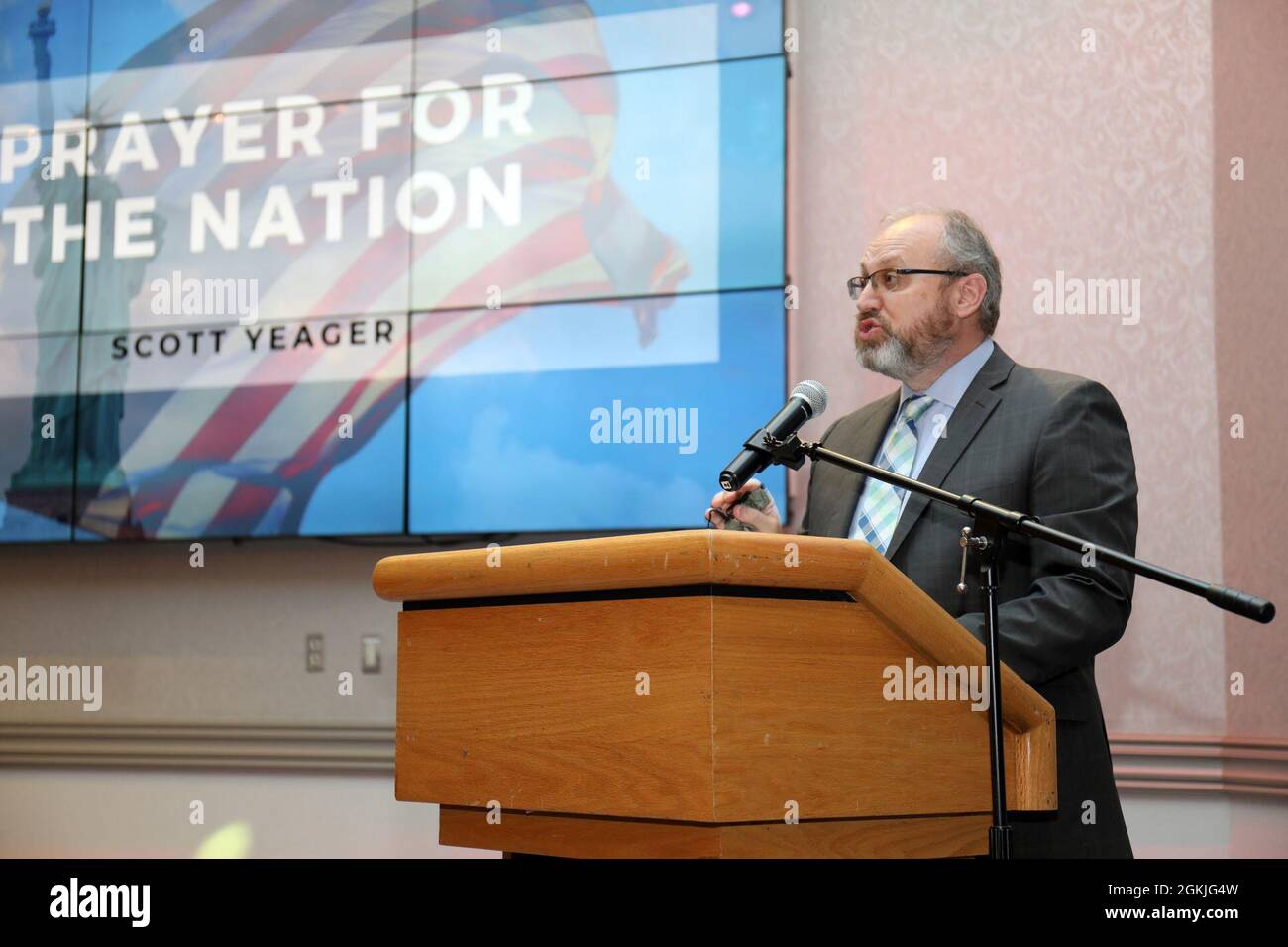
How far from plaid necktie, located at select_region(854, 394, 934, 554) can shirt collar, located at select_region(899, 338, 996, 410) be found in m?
0.02

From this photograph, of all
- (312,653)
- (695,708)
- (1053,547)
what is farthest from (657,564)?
(312,653)

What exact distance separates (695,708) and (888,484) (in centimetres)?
100

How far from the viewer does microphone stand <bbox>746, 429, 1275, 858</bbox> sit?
5.14 ft

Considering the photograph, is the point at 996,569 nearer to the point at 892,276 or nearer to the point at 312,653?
the point at 892,276

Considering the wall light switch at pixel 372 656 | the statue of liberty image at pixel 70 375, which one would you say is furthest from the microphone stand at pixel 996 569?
the statue of liberty image at pixel 70 375

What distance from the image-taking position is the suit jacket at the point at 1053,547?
79.6 inches

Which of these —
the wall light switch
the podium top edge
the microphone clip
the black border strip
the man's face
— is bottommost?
the wall light switch

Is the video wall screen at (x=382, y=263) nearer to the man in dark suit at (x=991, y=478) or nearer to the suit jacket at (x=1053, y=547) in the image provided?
the man in dark suit at (x=991, y=478)

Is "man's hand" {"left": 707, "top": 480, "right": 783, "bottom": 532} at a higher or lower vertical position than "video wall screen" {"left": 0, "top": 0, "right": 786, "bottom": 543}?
lower

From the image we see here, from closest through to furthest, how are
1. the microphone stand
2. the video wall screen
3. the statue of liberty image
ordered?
the microphone stand
the video wall screen
the statue of liberty image

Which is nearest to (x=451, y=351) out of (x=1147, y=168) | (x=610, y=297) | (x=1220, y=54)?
(x=610, y=297)

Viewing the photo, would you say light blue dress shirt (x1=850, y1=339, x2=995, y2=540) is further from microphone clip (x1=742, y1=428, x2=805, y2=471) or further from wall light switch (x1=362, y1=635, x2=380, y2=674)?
wall light switch (x1=362, y1=635, x2=380, y2=674)

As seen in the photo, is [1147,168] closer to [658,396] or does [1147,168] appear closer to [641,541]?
[658,396]

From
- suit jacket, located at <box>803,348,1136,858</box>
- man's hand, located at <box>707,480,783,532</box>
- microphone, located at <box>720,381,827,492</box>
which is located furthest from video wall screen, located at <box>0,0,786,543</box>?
microphone, located at <box>720,381,827,492</box>
